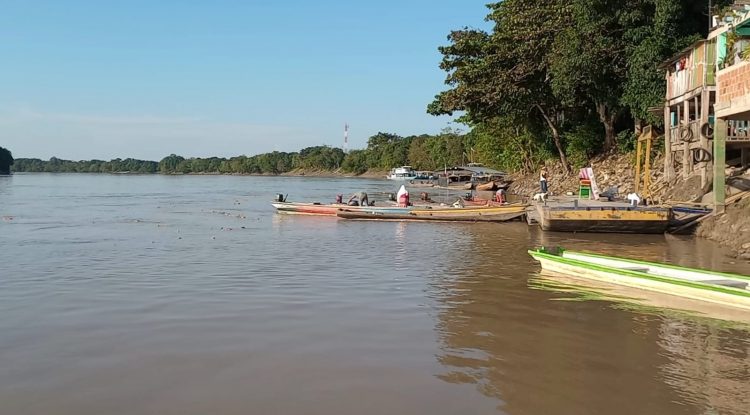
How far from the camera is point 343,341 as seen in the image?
25.2 feet

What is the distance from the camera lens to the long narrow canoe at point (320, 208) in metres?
25.4

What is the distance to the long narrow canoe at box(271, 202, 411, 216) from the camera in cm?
2544

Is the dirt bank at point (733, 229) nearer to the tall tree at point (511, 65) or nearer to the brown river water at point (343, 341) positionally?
the brown river water at point (343, 341)

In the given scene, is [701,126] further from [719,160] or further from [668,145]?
[668,145]

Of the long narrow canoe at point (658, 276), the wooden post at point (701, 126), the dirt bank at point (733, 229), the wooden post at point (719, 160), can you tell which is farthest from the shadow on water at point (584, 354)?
the wooden post at point (701, 126)

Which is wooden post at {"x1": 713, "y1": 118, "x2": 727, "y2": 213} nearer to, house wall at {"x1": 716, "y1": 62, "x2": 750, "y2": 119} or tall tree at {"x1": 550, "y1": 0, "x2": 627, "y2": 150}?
house wall at {"x1": 716, "y1": 62, "x2": 750, "y2": 119}

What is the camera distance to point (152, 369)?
6594 millimetres

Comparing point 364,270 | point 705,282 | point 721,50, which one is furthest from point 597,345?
point 721,50

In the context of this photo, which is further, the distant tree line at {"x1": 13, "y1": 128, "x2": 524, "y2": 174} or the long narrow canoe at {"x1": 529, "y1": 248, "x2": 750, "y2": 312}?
the distant tree line at {"x1": 13, "y1": 128, "x2": 524, "y2": 174}

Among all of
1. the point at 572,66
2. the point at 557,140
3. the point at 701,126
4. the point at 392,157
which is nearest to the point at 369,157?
the point at 392,157

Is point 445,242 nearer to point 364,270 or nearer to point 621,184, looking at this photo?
point 364,270

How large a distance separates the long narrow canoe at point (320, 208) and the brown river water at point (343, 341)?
10.4 metres

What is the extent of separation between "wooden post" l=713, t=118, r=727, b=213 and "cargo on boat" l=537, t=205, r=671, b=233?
143cm

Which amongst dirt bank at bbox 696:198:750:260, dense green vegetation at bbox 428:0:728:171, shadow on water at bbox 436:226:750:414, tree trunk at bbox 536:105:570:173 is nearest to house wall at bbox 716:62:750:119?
dirt bank at bbox 696:198:750:260
